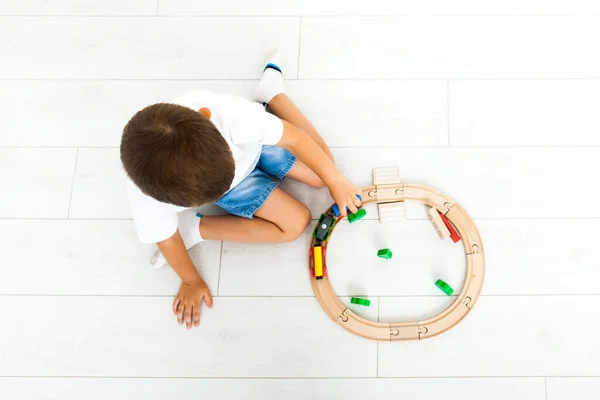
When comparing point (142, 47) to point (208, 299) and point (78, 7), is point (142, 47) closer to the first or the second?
point (78, 7)

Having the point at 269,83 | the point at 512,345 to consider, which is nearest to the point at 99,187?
the point at 269,83

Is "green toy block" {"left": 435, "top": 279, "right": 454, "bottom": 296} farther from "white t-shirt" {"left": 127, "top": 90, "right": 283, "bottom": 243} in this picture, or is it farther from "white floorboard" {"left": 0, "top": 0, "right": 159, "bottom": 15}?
"white floorboard" {"left": 0, "top": 0, "right": 159, "bottom": 15}

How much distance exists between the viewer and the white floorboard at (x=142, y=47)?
111 cm

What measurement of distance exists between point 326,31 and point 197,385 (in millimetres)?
789

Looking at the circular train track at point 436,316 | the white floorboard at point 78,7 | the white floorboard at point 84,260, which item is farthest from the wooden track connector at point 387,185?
the white floorboard at point 78,7

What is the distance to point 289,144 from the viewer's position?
0.87 metres

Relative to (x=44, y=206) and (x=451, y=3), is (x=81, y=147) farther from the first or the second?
(x=451, y=3)

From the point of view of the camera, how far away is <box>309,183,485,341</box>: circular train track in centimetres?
94

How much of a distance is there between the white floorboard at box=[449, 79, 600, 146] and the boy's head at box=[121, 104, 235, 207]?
58cm

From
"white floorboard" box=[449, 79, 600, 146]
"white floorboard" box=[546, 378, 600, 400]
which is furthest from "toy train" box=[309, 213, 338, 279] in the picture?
"white floorboard" box=[546, 378, 600, 400]

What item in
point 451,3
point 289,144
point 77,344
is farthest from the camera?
point 451,3

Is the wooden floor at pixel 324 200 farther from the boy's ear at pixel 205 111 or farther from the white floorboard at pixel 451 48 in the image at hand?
the boy's ear at pixel 205 111

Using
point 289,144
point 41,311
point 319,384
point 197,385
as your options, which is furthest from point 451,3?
point 41,311

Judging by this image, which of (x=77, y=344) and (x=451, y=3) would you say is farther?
(x=451, y=3)
